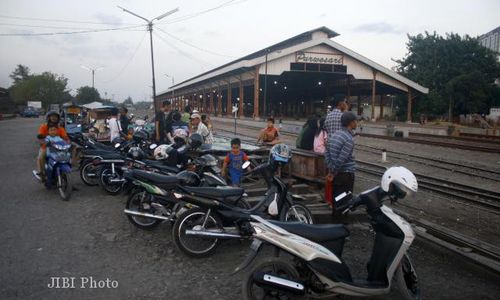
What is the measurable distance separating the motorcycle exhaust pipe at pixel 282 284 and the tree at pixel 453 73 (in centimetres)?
4139

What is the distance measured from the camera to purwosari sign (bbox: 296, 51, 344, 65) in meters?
30.5

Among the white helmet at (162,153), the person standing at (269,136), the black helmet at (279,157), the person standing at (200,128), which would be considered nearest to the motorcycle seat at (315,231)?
the black helmet at (279,157)

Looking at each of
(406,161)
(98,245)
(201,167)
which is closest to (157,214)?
(98,245)

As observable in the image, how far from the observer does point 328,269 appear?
3.24 meters

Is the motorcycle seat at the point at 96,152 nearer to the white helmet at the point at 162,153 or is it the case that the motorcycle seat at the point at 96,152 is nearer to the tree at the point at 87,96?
the white helmet at the point at 162,153

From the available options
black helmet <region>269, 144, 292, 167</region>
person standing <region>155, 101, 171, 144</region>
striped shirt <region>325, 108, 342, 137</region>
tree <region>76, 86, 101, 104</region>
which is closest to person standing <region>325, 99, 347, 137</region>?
striped shirt <region>325, 108, 342, 137</region>

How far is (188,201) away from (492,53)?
48895mm

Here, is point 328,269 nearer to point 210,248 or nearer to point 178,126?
point 210,248

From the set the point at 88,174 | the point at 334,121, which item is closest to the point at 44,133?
the point at 88,174

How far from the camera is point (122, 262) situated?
446 centimetres

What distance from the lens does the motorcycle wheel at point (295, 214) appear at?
499cm

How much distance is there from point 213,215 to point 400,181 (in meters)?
2.27

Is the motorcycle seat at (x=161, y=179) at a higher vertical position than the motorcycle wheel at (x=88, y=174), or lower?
higher

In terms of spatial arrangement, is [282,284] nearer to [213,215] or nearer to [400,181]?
[400,181]
